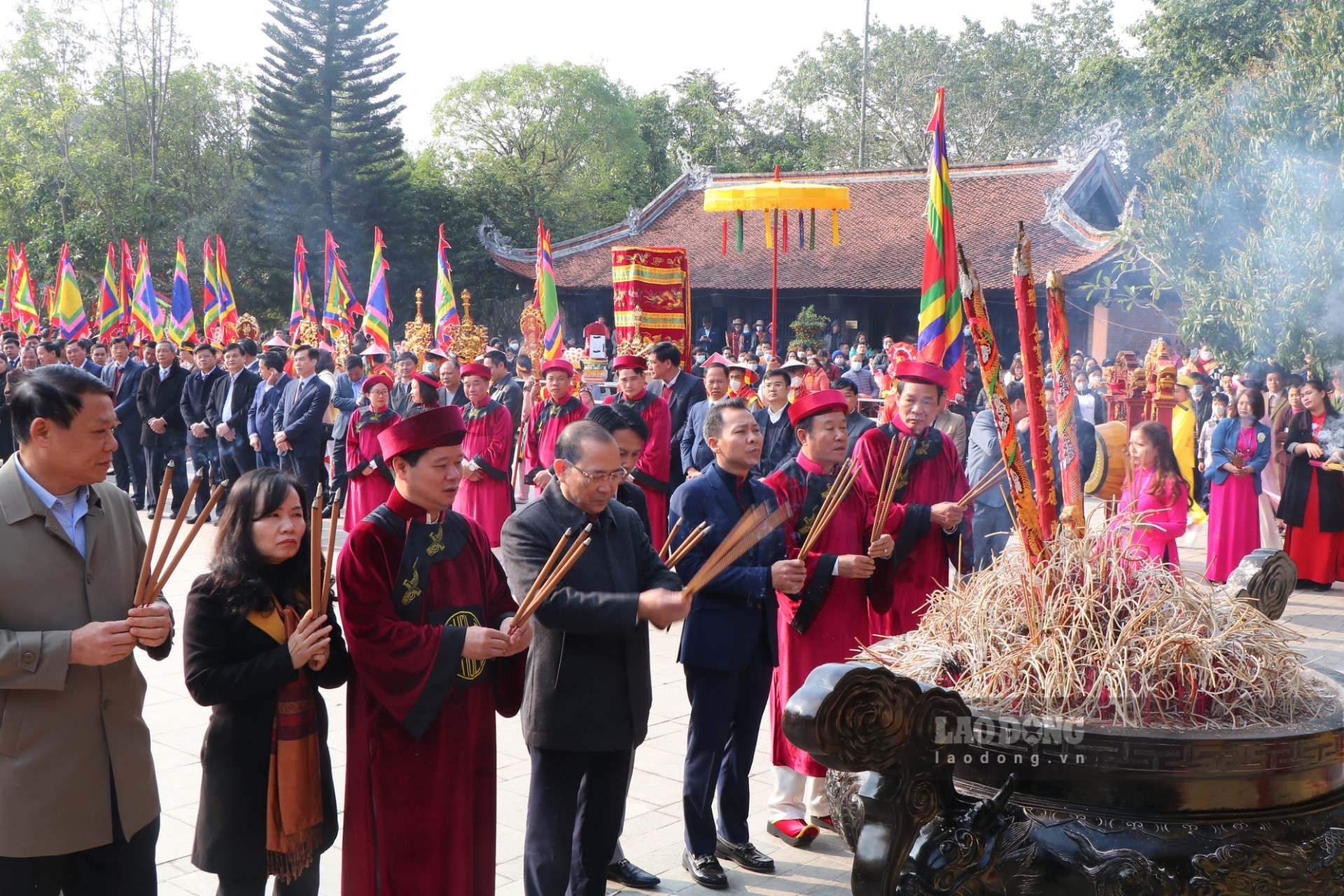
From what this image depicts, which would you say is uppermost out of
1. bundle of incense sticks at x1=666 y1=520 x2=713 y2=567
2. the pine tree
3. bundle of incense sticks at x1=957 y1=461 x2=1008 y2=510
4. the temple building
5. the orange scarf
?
the pine tree

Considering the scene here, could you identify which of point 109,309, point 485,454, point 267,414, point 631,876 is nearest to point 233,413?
point 267,414

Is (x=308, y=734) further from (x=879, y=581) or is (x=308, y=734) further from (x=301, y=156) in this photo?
(x=301, y=156)

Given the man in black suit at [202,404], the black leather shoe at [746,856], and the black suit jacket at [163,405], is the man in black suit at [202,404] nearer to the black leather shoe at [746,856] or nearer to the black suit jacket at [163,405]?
the black suit jacket at [163,405]

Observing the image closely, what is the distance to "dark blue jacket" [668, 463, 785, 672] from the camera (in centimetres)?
359

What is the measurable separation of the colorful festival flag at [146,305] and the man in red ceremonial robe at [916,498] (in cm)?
1548

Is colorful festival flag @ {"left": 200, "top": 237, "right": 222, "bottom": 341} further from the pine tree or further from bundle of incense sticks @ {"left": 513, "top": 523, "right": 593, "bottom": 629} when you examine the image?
bundle of incense sticks @ {"left": 513, "top": 523, "right": 593, "bottom": 629}

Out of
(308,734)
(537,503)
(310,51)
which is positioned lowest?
(308,734)

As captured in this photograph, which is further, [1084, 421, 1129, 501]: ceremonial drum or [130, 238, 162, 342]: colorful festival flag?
[130, 238, 162, 342]: colorful festival flag

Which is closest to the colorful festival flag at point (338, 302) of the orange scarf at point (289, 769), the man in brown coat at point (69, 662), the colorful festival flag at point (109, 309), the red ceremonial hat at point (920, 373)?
the colorful festival flag at point (109, 309)

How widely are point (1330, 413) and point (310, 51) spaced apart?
28.8 metres

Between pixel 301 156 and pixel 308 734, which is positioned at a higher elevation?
pixel 301 156

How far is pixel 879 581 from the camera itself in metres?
4.11

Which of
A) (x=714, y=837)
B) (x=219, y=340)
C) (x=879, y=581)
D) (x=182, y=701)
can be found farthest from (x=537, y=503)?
(x=219, y=340)

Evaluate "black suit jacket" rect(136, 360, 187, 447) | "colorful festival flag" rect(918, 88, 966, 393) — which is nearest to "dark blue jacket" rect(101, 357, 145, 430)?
"black suit jacket" rect(136, 360, 187, 447)
